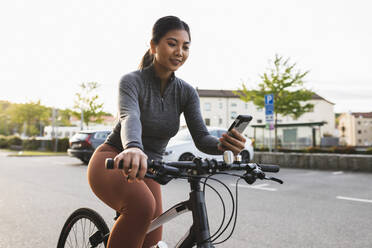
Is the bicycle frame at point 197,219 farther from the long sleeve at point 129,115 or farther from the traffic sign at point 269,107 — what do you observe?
the traffic sign at point 269,107

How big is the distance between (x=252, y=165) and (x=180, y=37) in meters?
0.78

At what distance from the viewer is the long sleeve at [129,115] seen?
1446 mm

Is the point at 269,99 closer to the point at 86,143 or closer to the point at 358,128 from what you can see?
the point at 86,143

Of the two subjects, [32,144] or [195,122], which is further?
[32,144]

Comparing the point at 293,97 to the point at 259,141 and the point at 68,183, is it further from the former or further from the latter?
the point at 68,183

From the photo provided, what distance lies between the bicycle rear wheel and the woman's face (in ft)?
3.63

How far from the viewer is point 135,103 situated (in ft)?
5.78

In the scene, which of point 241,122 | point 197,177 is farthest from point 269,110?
point 197,177

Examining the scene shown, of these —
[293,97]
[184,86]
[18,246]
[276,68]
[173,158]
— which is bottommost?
[18,246]

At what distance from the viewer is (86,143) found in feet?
44.1

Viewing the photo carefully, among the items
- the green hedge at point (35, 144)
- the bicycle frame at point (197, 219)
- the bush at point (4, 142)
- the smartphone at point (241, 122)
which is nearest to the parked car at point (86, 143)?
the bicycle frame at point (197, 219)

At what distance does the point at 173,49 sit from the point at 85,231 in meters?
1.41

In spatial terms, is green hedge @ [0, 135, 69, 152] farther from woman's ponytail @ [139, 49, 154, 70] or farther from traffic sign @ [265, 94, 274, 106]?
woman's ponytail @ [139, 49, 154, 70]

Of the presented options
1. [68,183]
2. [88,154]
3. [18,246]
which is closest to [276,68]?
[88,154]
